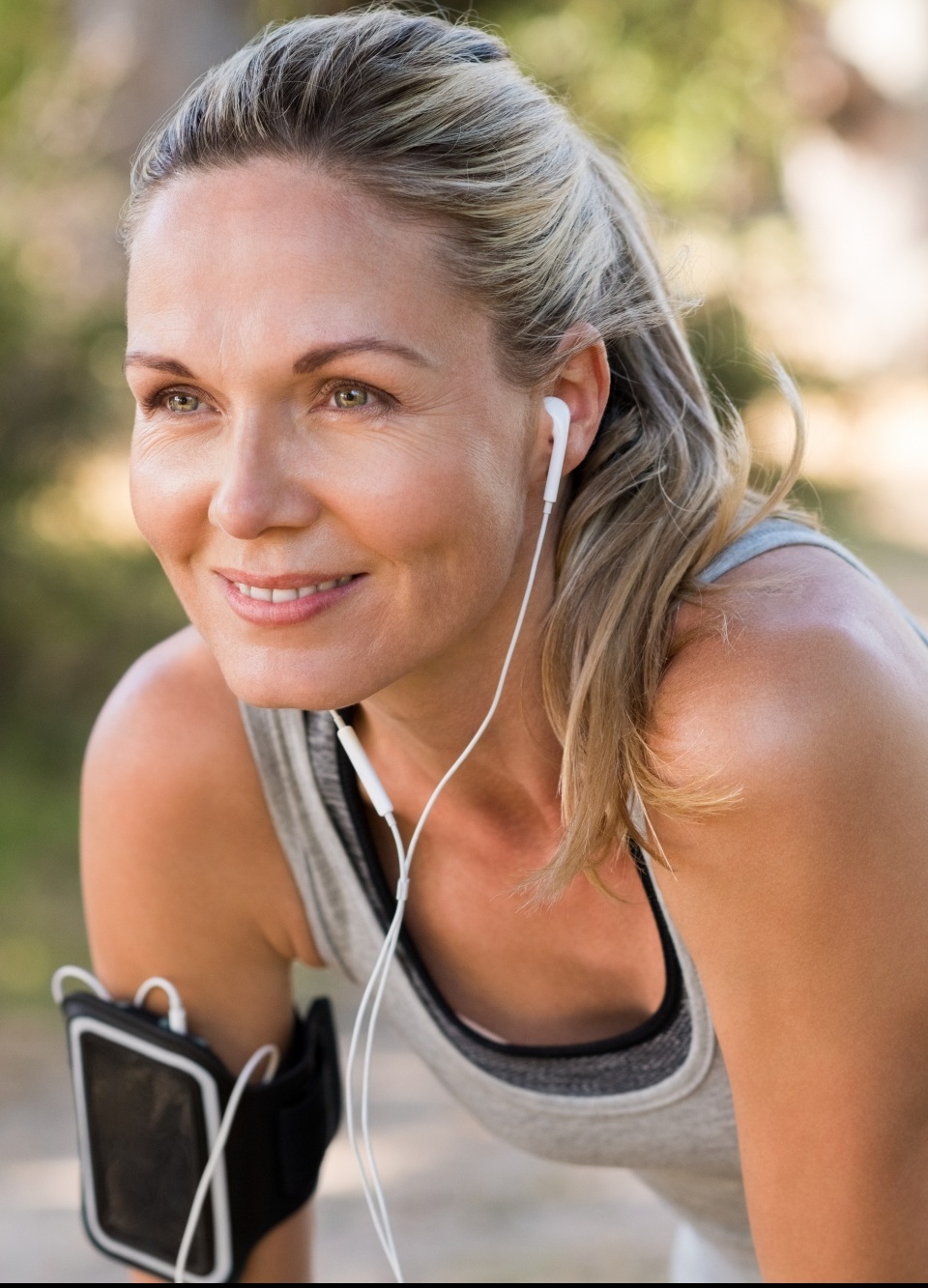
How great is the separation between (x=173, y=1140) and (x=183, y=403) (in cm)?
89

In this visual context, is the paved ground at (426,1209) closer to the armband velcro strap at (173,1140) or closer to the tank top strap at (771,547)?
the armband velcro strap at (173,1140)

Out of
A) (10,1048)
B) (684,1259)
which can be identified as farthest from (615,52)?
(684,1259)

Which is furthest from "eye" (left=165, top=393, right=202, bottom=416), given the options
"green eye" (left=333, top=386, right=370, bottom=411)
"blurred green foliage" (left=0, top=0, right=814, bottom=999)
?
"blurred green foliage" (left=0, top=0, right=814, bottom=999)

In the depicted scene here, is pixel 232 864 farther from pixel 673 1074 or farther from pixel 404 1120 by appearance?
pixel 404 1120

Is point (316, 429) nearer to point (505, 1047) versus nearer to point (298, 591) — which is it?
point (298, 591)

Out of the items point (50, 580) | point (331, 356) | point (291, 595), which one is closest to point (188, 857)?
point (291, 595)

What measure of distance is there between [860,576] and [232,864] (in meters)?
0.81

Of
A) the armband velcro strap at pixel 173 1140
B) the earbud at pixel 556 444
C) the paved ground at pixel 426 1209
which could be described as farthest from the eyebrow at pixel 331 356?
the paved ground at pixel 426 1209

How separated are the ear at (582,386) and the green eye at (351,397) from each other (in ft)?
0.74

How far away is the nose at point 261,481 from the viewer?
4.74ft

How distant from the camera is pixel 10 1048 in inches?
150

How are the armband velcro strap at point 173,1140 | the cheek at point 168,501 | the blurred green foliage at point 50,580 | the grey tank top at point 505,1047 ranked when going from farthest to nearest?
the blurred green foliage at point 50,580 → the armband velcro strap at point 173,1140 → the grey tank top at point 505,1047 → the cheek at point 168,501

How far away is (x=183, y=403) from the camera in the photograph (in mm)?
1545

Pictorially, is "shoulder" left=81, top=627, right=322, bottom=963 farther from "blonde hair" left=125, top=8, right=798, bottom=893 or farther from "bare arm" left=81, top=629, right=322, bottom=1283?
"blonde hair" left=125, top=8, right=798, bottom=893
